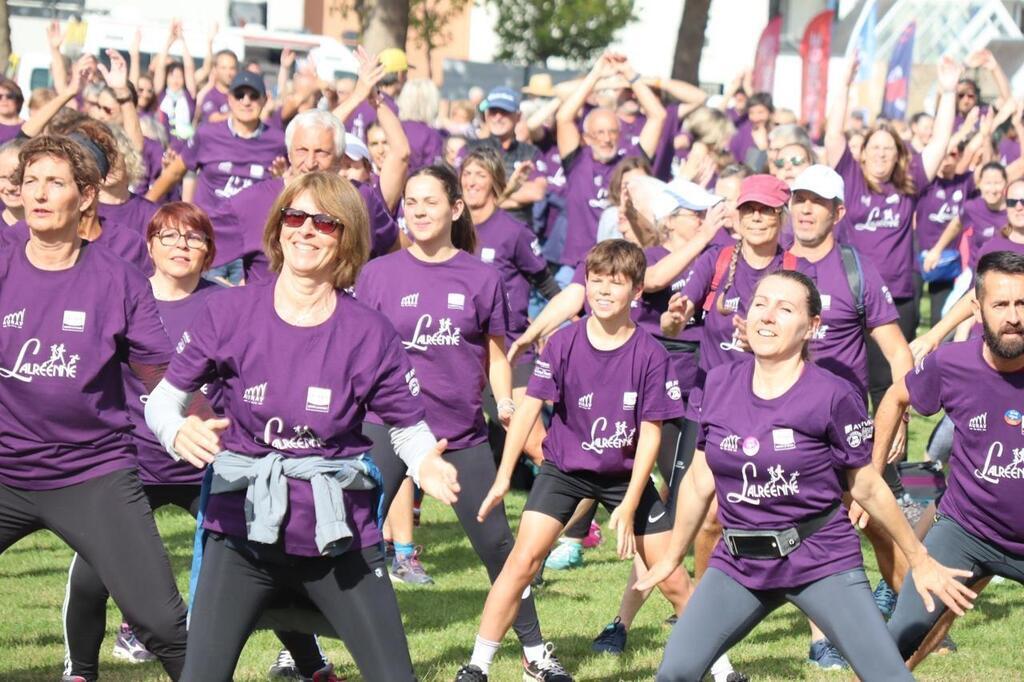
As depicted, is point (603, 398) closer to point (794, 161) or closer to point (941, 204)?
point (794, 161)

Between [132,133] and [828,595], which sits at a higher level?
[132,133]

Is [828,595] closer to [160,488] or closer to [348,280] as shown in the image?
[348,280]

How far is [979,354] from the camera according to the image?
638 centimetres

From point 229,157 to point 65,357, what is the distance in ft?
23.6

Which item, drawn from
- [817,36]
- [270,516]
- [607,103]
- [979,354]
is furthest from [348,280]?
[817,36]

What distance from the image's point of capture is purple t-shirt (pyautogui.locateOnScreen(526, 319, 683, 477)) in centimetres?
727

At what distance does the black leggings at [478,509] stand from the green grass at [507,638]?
30cm

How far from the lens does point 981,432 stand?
20.9 ft

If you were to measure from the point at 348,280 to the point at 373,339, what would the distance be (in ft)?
0.82

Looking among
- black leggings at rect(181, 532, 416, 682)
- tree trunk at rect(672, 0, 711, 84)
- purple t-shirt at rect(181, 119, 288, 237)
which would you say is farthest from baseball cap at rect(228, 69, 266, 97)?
tree trunk at rect(672, 0, 711, 84)

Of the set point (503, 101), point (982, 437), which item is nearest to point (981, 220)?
point (503, 101)

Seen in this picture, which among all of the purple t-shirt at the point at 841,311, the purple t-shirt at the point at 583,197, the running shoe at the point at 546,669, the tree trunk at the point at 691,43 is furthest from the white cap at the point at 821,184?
the tree trunk at the point at 691,43

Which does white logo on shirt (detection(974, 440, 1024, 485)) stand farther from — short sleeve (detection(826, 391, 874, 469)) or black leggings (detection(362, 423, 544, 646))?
black leggings (detection(362, 423, 544, 646))

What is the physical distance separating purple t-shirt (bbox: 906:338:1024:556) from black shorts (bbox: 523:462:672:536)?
53.4 inches
